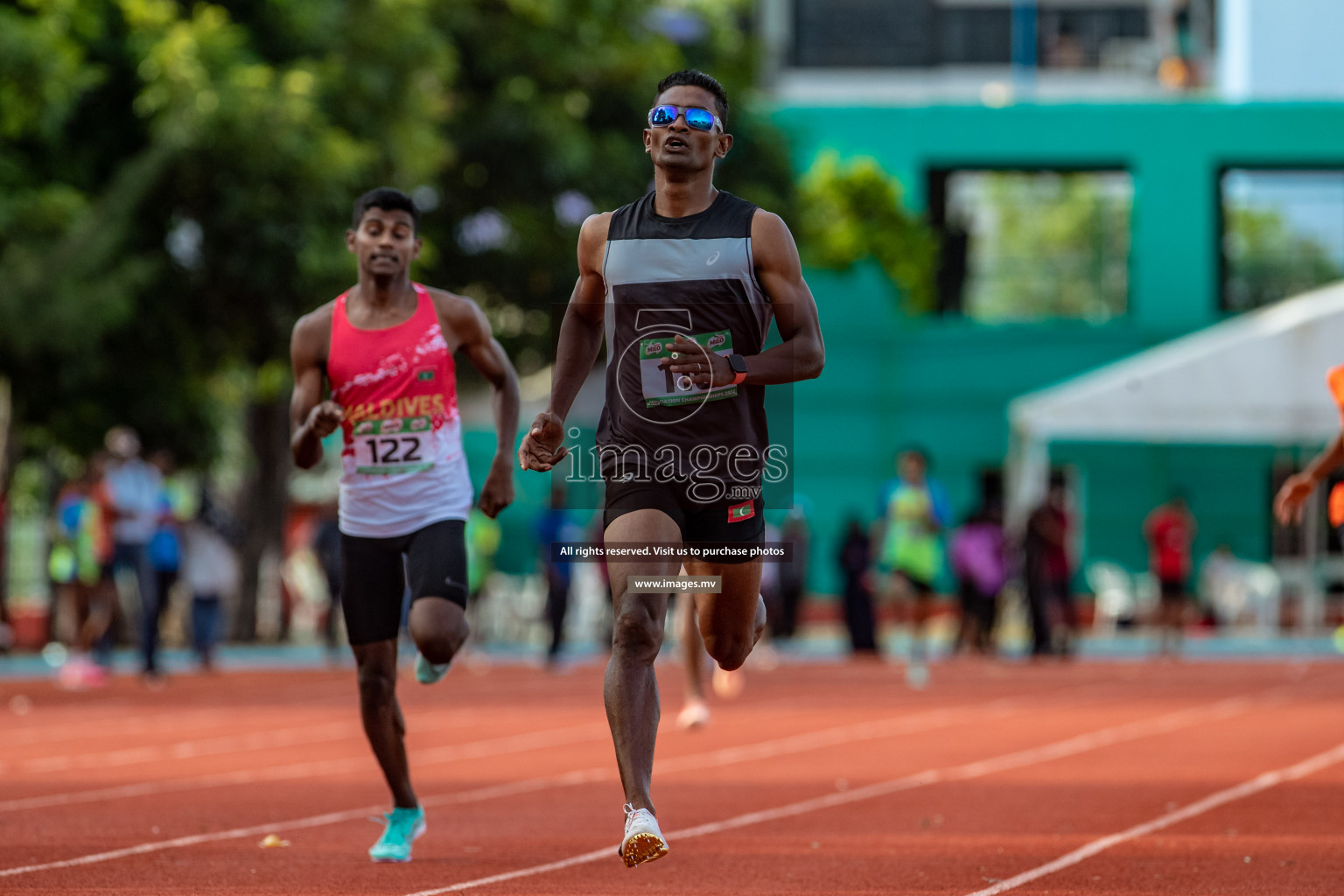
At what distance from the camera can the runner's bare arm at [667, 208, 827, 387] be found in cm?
588

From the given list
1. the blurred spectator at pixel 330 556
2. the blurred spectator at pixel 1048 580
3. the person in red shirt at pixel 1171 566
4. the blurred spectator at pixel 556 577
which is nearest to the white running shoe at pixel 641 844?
the blurred spectator at pixel 330 556

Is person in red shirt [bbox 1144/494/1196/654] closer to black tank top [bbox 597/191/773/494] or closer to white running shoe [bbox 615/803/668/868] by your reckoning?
black tank top [bbox 597/191/773/494]

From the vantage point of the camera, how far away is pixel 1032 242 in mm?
62531

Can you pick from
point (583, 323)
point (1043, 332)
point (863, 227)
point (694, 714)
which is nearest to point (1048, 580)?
point (694, 714)

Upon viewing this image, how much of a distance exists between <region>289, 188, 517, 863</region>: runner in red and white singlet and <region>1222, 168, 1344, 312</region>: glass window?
30.7 meters

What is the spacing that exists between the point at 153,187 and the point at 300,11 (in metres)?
2.41

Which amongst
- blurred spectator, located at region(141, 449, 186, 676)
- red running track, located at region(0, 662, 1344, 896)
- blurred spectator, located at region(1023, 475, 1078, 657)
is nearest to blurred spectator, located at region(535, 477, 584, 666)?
red running track, located at region(0, 662, 1344, 896)

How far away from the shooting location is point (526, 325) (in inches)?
1080

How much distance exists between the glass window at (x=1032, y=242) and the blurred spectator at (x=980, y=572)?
1280 centimetres

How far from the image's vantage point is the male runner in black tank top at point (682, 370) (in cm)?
589

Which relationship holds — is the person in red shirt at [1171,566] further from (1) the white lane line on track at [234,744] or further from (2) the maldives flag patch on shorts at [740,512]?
(2) the maldives flag patch on shorts at [740,512]

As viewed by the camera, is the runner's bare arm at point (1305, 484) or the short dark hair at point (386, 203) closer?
the short dark hair at point (386, 203)

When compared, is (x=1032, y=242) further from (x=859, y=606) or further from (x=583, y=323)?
(x=583, y=323)

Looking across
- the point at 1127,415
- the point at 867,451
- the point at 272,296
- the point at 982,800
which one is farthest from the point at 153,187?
the point at 867,451
